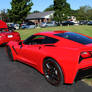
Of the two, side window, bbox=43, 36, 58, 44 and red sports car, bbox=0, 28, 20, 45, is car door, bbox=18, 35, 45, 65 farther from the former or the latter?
red sports car, bbox=0, 28, 20, 45

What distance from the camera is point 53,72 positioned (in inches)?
144

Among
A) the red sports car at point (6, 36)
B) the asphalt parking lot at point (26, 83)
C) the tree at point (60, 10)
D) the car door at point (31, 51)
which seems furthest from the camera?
the tree at point (60, 10)

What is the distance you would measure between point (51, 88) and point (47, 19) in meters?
58.6

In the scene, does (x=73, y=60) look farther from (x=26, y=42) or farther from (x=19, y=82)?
(x=26, y=42)

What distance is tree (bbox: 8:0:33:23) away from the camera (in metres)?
28.7

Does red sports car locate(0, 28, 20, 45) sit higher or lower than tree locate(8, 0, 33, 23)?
lower

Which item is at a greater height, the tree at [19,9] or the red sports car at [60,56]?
the tree at [19,9]

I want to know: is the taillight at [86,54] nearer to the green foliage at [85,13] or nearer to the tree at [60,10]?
the tree at [60,10]

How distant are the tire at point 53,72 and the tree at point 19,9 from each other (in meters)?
26.1

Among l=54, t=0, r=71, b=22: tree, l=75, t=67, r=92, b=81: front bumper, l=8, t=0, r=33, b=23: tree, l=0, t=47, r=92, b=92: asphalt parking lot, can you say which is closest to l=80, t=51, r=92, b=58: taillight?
l=75, t=67, r=92, b=81: front bumper

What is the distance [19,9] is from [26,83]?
87.9ft

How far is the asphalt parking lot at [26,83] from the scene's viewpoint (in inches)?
139

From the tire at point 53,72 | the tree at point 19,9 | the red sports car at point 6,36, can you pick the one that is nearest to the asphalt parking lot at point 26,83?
the tire at point 53,72

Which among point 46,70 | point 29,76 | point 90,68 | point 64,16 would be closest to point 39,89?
point 46,70
